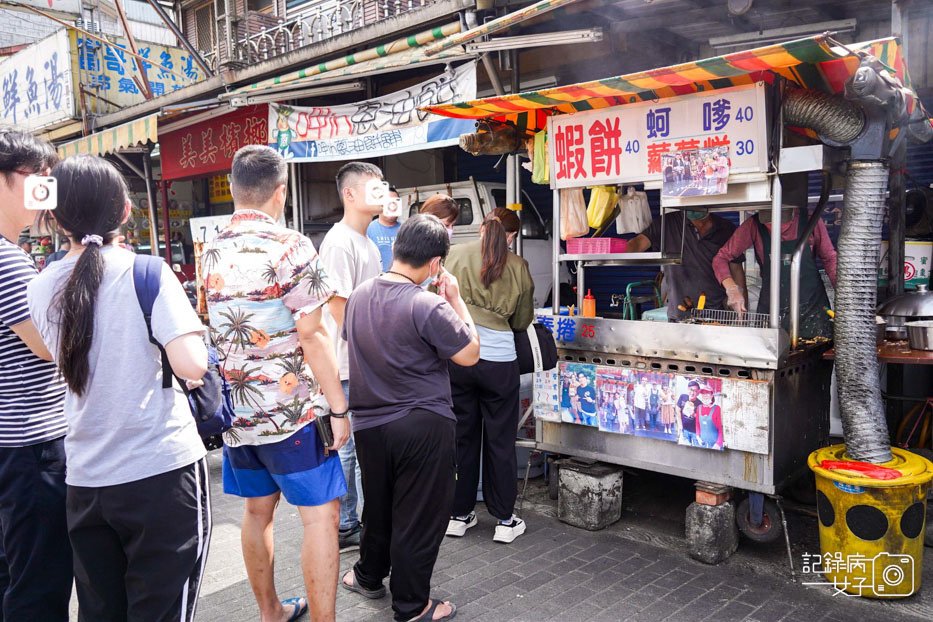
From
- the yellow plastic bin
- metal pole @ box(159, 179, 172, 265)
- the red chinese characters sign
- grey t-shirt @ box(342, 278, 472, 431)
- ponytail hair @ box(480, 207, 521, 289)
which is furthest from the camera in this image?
metal pole @ box(159, 179, 172, 265)

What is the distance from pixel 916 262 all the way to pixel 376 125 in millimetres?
4924

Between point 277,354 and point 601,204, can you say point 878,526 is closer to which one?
point 601,204

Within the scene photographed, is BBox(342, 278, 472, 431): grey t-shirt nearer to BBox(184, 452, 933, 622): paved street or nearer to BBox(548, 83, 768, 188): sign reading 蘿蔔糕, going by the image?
BBox(184, 452, 933, 622): paved street

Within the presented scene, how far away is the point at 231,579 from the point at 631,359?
2.76m

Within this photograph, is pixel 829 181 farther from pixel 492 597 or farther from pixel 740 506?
pixel 492 597

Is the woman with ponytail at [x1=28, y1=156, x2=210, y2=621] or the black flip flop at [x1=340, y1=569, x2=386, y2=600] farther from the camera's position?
the black flip flop at [x1=340, y1=569, x2=386, y2=600]

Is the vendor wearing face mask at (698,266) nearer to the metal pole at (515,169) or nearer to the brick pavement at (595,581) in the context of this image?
the metal pole at (515,169)

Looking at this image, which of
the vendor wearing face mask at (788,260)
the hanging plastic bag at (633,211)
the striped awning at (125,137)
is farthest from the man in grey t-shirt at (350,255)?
the striped awning at (125,137)

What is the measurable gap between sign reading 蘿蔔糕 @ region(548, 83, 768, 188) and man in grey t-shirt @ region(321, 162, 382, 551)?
1.39 metres

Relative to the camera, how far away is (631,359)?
452 centimetres

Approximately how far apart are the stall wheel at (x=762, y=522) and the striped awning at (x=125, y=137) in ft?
25.6

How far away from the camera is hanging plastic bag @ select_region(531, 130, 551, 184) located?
5.11 m

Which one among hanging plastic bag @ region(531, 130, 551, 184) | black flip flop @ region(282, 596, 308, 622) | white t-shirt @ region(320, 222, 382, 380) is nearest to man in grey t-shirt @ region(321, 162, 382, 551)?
white t-shirt @ region(320, 222, 382, 380)

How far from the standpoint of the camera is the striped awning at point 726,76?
340 cm
